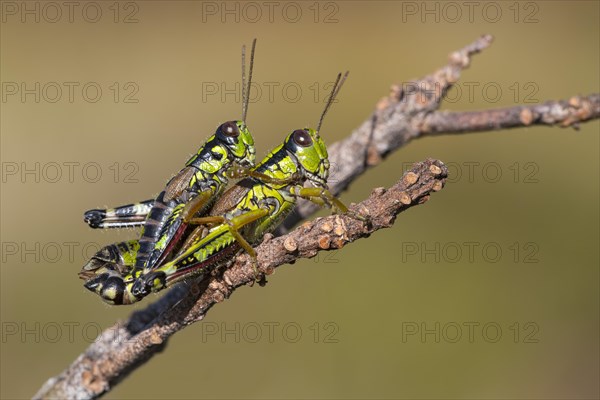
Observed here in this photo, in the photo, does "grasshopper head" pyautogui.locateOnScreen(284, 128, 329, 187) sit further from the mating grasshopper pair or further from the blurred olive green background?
the blurred olive green background

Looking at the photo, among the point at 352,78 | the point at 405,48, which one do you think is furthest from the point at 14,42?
the point at 405,48

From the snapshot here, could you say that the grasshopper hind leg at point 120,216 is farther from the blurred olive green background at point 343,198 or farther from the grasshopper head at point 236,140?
the blurred olive green background at point 343,198

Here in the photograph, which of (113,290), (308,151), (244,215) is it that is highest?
(308,151)

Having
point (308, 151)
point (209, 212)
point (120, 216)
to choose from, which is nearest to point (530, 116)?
point (308, 151)

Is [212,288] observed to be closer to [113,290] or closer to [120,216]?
[113,290]

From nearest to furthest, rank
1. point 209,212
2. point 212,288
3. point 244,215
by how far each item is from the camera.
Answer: point 212,288, point 244,215, point 209,212

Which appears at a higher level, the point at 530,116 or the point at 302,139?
the point at 530,116

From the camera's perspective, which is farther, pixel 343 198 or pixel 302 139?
pixel 343 198

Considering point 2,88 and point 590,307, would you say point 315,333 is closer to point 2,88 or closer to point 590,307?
point 590,307

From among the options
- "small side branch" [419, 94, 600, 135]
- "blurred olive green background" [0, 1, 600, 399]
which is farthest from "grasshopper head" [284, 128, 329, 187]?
"blurred olive green background" [0, 1, 600, 399]
